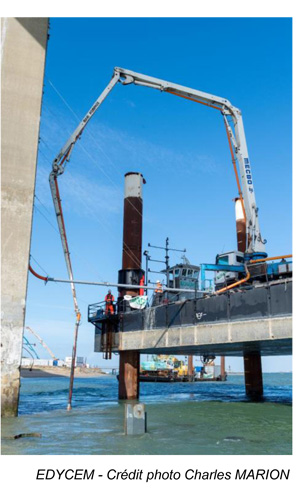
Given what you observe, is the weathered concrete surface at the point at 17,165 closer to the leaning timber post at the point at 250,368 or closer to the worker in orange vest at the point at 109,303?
the worker in orange vest at the point at 109,303

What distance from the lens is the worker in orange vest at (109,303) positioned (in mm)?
30050

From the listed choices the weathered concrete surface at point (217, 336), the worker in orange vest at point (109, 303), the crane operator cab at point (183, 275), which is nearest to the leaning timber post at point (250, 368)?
the crane operator cab at point (183, 275)

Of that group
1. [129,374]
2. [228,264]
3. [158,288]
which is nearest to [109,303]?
[129,374]

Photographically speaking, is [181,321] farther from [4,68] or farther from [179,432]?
[4,68]

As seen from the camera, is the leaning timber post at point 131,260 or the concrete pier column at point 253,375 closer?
the leaning timber post at point 131,260

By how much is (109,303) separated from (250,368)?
1369 cm

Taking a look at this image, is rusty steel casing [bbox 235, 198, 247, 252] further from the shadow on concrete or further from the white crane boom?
the shadow on concrete

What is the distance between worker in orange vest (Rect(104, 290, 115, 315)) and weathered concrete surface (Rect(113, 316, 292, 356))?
1912 millimetres

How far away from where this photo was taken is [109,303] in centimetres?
3050

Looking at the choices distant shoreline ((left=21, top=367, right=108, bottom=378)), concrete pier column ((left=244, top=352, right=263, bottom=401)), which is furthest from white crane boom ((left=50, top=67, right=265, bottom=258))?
distant shoreline ((left=21, top=367, right=108, bottom=378))

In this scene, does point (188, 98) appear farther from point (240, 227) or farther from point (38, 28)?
point (240, 227)

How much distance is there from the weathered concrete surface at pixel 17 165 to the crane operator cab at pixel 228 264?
1062 cm

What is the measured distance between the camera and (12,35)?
70.5 feet

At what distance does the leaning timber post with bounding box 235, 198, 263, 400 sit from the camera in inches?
1331
